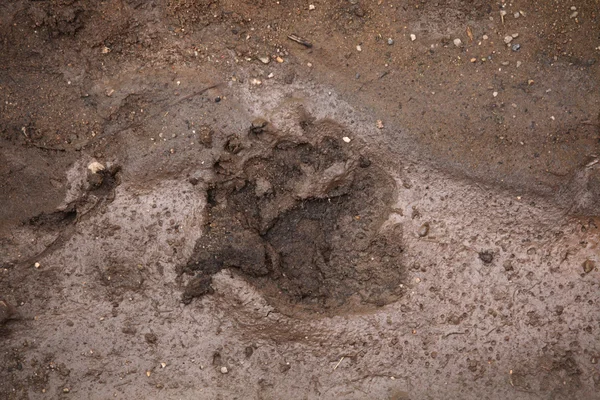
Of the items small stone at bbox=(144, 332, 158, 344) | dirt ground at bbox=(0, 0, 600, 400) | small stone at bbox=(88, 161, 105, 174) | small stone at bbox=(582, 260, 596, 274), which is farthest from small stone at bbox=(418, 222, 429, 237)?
small stone at bbox=(88, 161, 105, 174)

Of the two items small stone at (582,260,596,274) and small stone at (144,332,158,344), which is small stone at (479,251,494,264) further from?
small stone at (144,332,158,344)

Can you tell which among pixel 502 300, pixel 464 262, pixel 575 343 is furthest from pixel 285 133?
pixel 575 343

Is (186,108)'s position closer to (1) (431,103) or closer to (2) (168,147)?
(2) (168,147)

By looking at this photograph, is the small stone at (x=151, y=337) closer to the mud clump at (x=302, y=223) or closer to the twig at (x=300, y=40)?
the mud clump at (x=302, y=223)

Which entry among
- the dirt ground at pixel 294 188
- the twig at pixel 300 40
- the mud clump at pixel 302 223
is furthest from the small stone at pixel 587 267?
the twig at pixel 300 40

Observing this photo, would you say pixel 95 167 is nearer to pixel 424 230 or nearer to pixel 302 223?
pixel 302 223

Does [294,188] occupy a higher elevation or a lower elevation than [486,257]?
higher

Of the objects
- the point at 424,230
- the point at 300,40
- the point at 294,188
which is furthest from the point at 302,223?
Result: the point at 300,40

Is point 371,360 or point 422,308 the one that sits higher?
point 422,308
